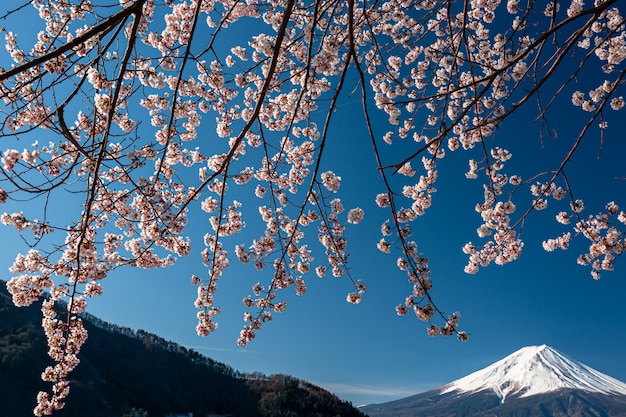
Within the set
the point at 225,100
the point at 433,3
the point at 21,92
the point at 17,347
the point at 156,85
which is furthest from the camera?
the point at 17,347

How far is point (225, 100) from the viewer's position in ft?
16.6

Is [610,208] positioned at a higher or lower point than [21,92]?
higher

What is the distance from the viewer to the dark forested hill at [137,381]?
50.1m

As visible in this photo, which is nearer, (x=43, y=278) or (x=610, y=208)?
(x=43, y=278)

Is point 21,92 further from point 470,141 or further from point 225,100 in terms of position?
point 470,141

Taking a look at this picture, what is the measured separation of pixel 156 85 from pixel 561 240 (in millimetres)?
5336

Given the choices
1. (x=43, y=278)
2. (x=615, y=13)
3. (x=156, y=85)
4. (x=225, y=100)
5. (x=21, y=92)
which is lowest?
(x=43, y=278)

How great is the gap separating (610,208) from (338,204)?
342 centimetres

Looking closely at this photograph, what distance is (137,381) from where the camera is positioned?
7025 centimetres

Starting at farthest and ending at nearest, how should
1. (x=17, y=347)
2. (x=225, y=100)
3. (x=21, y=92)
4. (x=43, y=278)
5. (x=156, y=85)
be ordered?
(x=17, y=347) → (x=225, y=100) → (x=156, y=85) → (x=43, y=278) → (x=21, y=92)

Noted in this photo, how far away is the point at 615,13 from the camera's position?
210 inches

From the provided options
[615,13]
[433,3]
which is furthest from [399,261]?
[615,13]

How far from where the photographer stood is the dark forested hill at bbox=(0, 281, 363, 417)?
164ft

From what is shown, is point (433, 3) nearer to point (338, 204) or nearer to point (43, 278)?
point (338, 204)
